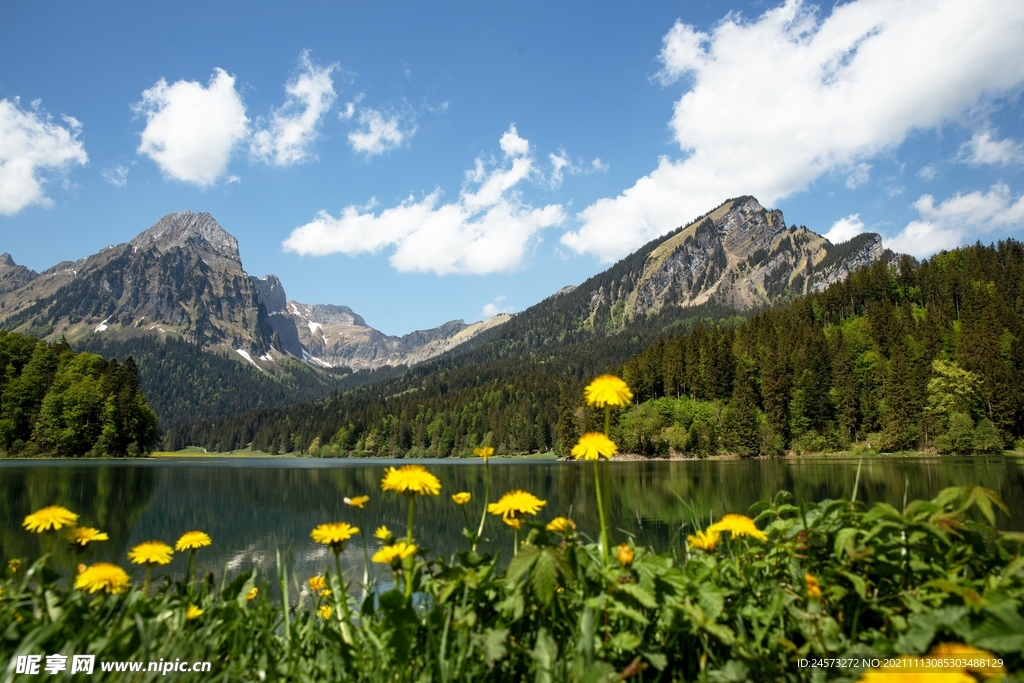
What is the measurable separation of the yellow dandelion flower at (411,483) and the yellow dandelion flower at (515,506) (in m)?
0.37

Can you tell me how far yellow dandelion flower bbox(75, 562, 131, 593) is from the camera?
8.85 ft

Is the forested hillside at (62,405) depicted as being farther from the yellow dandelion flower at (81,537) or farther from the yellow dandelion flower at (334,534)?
the yellow dandelion flower at (334,534)

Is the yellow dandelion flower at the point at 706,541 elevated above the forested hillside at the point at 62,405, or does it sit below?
below

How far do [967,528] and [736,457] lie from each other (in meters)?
84.9

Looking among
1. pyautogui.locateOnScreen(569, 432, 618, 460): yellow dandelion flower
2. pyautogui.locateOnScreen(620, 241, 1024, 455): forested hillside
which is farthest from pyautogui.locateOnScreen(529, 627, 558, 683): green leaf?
pyautogui.locateOnScreen(620, 241, 1024, 455): forested hillside

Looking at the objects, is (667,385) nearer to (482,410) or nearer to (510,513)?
(482,410)

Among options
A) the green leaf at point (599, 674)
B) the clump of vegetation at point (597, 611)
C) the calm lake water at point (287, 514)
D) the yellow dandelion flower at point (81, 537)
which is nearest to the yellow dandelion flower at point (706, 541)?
the clump of vegetation at point (597, 611)

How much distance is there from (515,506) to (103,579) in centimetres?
216

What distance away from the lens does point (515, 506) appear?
3137 mm

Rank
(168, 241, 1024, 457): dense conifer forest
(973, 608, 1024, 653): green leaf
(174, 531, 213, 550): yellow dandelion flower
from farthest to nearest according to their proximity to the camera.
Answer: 1. (168, 241, 1024, 457): dense conifer forest
2. (174, 531, 213, 550): yellow dandelion flower
3. (973, 608, 1024, 653): green leaf

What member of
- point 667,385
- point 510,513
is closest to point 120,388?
point 667,385

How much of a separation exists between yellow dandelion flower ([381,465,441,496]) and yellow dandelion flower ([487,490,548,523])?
1.22 feet

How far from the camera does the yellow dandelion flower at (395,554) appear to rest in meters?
2.65

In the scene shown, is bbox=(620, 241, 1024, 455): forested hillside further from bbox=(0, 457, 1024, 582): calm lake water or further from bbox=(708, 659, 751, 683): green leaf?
bbox=(708, 659, 751, 683): green leaf
